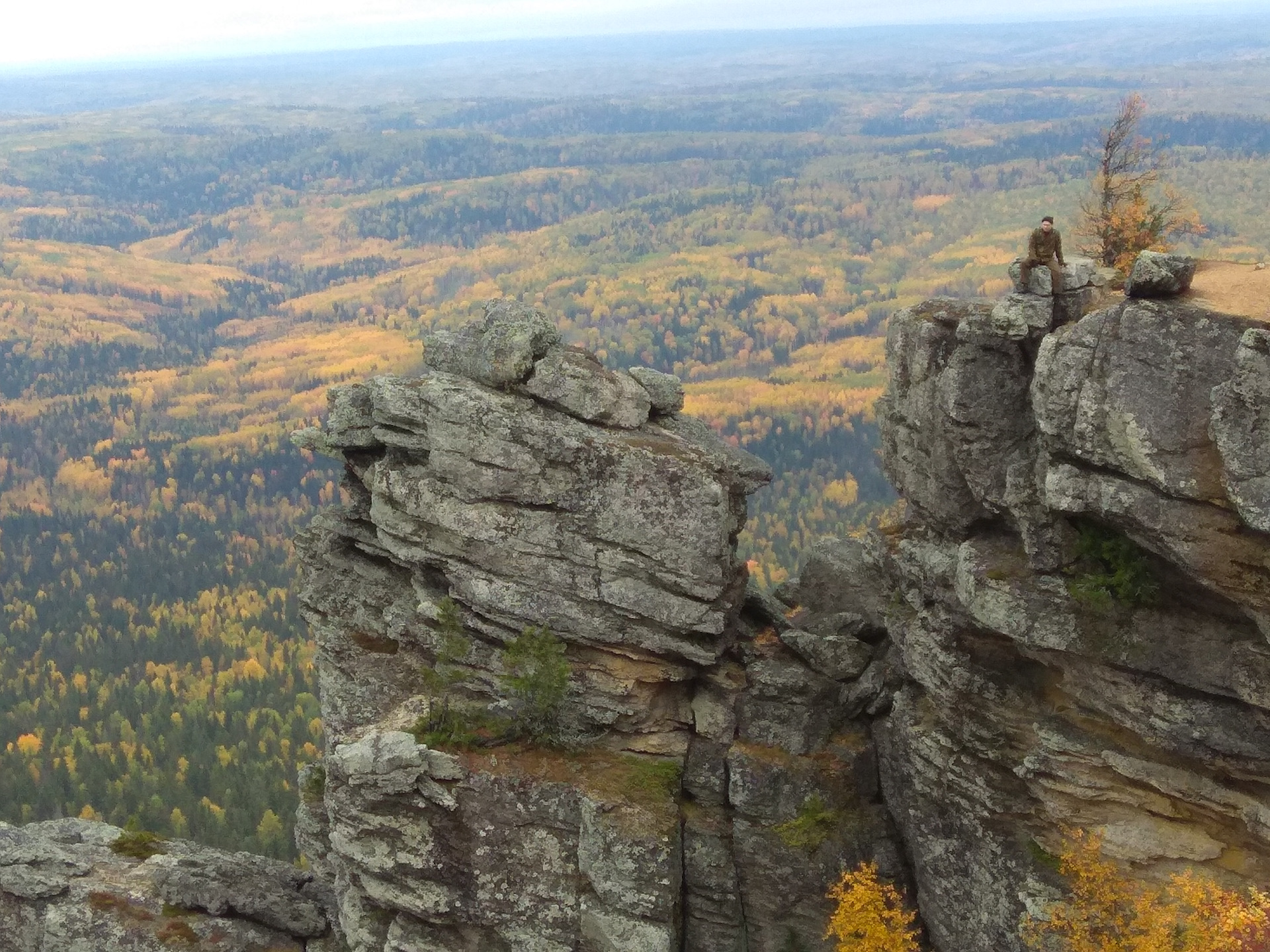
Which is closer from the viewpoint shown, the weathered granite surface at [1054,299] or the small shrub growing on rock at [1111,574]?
the small shrub growing on rock at [1111,574]

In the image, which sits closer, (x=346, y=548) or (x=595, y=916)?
(x=595, y=916)

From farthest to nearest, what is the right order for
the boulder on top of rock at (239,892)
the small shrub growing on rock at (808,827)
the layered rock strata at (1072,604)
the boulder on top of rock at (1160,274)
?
the boulder on top of rock at (239,892)
the small shrub growing on rock at (808,827)
the boulder on top of rock at (1160,274)
the layered rock strata at (1072,604)

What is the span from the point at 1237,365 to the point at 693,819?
78.4 ft

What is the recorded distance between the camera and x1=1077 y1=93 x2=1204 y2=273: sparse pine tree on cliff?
44.5 m

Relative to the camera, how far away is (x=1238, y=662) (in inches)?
1303

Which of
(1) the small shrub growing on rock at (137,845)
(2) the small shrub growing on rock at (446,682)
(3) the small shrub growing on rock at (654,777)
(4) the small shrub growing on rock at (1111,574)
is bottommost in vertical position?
(1) the small shrub growing on rock at (137,845)

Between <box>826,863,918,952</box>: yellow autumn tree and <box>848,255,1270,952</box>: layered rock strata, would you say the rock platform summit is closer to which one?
<box>848,255,1270,952</box>: layered rock strata

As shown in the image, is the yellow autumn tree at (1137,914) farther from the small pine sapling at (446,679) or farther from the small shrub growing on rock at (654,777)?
the small pine sapling at (446,679)

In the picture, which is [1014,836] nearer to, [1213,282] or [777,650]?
[777,650]

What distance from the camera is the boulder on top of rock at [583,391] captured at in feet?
141

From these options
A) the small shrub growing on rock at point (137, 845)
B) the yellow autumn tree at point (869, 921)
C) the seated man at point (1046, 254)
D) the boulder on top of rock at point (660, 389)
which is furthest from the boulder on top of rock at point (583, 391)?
the small shrub growing on rock at point (137, 845)

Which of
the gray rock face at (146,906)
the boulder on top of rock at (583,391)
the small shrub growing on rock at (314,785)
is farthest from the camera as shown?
the small shrub growing on rock at (314,785)

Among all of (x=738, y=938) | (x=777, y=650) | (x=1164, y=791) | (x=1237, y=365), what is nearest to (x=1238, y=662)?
(x=1164, y=791)

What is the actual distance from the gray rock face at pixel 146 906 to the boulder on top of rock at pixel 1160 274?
1575 inches
